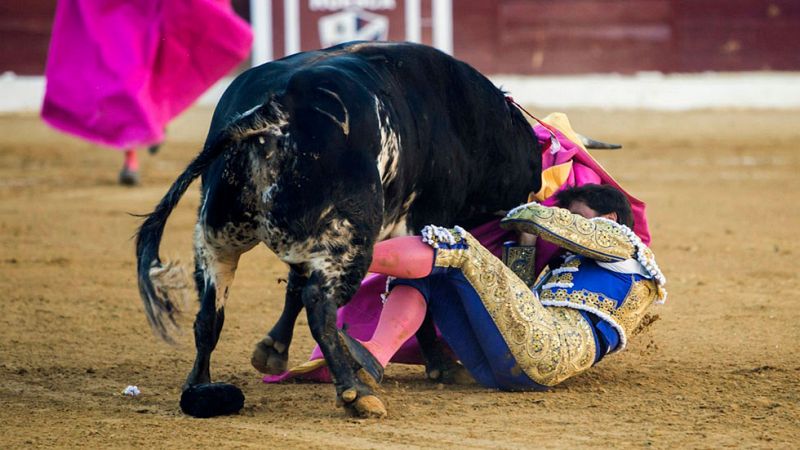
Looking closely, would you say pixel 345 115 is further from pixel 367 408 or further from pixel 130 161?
pixel 130 161

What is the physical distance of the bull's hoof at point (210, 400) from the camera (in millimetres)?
2939

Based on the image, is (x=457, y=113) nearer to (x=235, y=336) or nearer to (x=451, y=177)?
(x=451, y=177)

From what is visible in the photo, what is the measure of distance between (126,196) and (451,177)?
14.9ft

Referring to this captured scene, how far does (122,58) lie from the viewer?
6.96 metres

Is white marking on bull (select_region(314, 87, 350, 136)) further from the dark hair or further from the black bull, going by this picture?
the dark hair

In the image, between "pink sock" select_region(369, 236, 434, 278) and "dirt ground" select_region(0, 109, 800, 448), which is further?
"pink sock" select_region(369, 236, 434, 278)

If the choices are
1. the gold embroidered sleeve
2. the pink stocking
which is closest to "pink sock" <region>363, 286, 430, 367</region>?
the pink stocking

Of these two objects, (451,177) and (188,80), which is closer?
A: (451,177)

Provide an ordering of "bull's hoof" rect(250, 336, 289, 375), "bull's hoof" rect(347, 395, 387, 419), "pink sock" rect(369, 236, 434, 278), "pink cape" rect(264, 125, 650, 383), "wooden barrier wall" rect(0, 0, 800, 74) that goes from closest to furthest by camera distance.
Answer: "bull's hoof" rect(347, 395, 387, 419)
"pink sock" rect(369, 236, 434, 278)
"bull's hoof" rect(250, 336, 289, 375)
"pink cape" rect(264, 125, 650, 383)
"wooden barrier wall" rect(0, 0, 800, 74)

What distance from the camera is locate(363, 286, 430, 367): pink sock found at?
10.1 feet

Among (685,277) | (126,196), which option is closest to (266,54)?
(126,196)

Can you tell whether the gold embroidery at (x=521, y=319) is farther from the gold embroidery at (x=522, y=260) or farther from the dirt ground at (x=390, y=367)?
the gold embroidery at (x=522, y=260)

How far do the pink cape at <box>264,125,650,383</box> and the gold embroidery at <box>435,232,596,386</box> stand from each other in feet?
1.15

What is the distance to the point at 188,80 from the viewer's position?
7184mm
